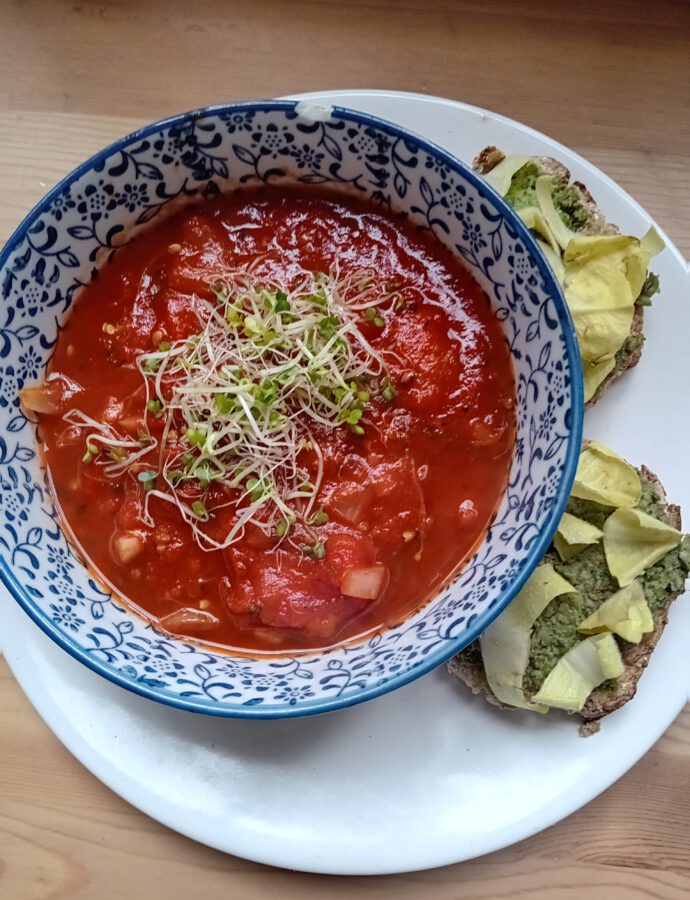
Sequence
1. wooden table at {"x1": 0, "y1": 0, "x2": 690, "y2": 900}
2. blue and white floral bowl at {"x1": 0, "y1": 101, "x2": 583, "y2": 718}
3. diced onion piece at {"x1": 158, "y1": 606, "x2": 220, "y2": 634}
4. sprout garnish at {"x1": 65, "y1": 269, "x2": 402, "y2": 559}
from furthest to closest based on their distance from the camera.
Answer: wooden table at {"x1": 0, "y1": 0, "x2": 690, "y2": 900}
diced onion piece at {"x1": 158, "y1": 606, "x2": 220, "y2": 634}
sprout garnish at {"x1": 65, "y1": 269, "x2": 402, "y2": 559}
blue and white floral bowl at {"x1": 0, "y1": 101, "x2": 583, "y2": 718}

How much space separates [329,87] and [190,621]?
6.58 ft

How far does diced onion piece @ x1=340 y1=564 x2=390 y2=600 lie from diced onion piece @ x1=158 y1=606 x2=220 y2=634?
0.44 m

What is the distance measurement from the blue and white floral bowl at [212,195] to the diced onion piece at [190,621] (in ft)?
0.15

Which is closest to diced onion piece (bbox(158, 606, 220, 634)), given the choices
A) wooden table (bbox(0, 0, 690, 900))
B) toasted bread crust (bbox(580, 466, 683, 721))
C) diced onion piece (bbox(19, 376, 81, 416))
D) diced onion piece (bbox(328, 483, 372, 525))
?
diced onion piece (bbox(328, 483, 372, 525))

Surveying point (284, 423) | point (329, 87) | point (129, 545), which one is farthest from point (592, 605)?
point (329, 87)

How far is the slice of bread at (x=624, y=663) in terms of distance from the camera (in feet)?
8.60

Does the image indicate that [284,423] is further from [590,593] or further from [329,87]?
[329,87]

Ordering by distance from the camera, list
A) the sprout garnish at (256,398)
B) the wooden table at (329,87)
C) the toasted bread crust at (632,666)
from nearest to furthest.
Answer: the sprout garnish at (256,398) → the toasted bread crust at (632,666) → the wooden table at (329,87)

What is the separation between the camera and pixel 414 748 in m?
2.67

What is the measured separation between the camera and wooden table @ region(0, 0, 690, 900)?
9.45 ft

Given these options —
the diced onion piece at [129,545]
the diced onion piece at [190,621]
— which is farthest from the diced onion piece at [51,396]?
the diced onion piece at [190,621]

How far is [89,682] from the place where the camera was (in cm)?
272

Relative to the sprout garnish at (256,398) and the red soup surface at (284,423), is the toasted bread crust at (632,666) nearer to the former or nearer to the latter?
the red soup surface at (284,423)

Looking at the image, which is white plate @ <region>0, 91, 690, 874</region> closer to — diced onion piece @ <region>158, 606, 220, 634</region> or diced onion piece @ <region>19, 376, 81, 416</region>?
diced onion piece @ <region>158, 606, 220, 634</region>
